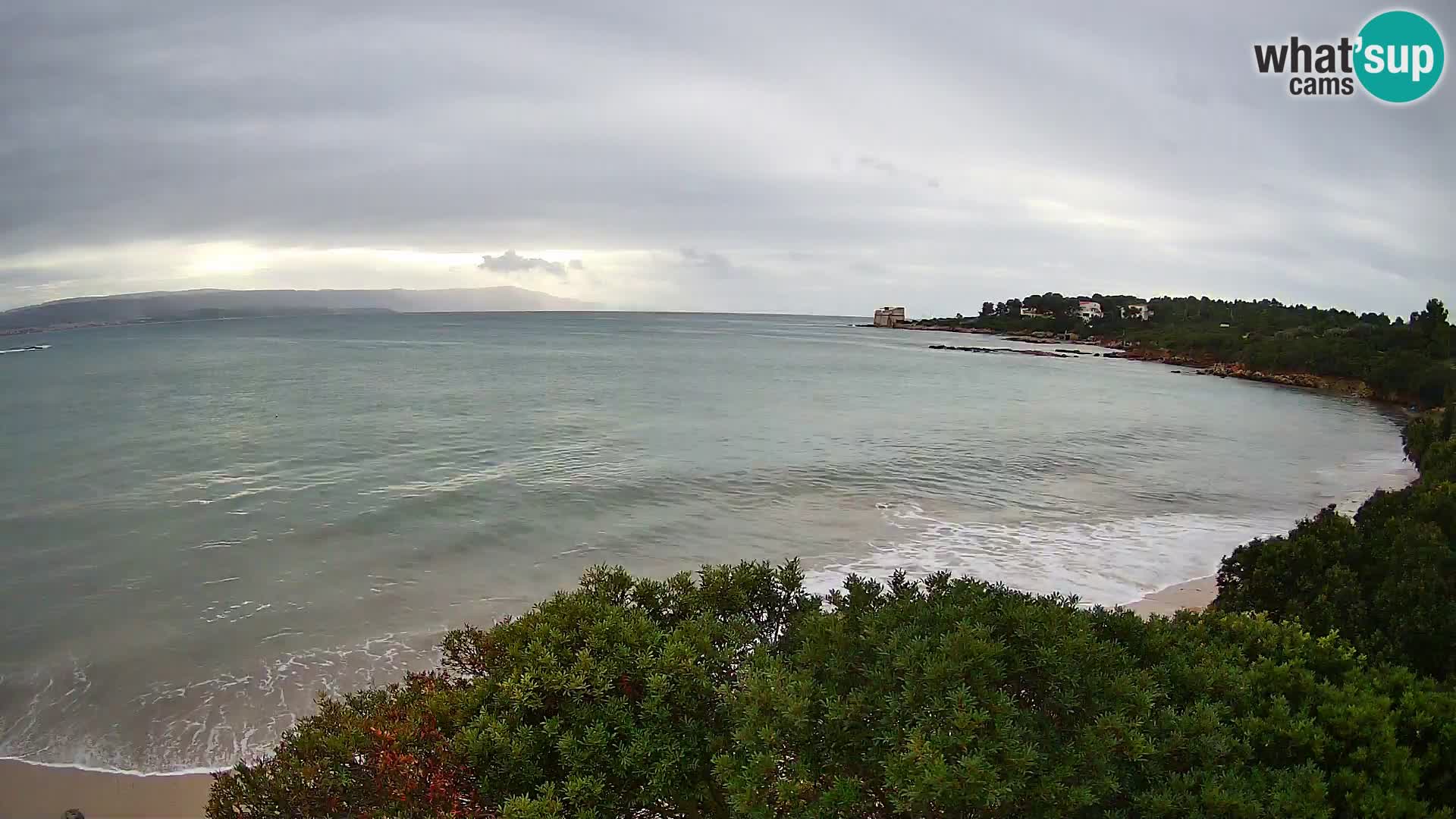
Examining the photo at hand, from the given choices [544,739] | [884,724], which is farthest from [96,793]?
[884,724]

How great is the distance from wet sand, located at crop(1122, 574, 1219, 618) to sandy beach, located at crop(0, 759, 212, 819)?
451 inches

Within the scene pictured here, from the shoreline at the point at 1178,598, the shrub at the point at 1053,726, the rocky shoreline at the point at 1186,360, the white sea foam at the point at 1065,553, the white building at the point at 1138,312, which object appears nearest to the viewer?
the shrub at the point at 1053,726

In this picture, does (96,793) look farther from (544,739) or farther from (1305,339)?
(1305,339)

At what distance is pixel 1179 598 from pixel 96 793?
1369cm

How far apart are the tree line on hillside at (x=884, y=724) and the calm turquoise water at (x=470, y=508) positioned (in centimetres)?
504

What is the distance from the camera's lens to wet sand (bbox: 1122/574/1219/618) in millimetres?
10961

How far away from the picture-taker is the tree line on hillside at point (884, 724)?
3613mm

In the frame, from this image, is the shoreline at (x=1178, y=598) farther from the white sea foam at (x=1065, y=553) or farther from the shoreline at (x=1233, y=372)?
the shoreline at (x=1233, y=372)

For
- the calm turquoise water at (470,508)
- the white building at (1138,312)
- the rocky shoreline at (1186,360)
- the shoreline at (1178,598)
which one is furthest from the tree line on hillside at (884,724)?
the white building at (1138,312)

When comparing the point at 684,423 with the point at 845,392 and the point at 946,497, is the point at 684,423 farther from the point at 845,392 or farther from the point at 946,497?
the point at 845,392

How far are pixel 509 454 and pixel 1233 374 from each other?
59531mm

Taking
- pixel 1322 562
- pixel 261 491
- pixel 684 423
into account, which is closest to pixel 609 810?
pixel 1322 562

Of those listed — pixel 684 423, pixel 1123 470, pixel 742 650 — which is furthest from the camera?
pixel 684 423

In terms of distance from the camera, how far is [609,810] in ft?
13.2
